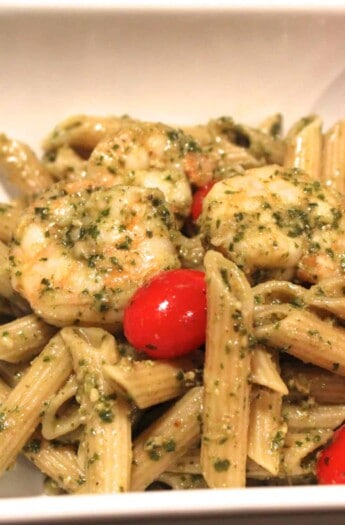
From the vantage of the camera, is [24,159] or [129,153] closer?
[129,153]

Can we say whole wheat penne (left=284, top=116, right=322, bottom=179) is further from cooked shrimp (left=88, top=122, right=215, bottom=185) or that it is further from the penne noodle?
the penne noodle

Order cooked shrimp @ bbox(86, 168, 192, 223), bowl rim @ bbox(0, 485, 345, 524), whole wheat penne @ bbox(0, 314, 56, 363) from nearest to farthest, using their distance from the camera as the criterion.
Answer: bowl rim @ bbox(0, 485, 345, 524) < whole wheat penne @ bbox(0, 314, 56, 363) < cooked shrimp @ bbox(86, 168, 192, 223)

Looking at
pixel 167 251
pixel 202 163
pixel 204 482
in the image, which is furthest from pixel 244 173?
pixel 204 482

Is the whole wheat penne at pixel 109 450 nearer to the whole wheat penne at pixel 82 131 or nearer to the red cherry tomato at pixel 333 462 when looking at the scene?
the red cherry tomato at pixel 333 462

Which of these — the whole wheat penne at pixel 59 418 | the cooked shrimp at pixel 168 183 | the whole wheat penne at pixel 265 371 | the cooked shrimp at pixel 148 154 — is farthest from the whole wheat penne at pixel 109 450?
the cooked shrimp at pixel 148 154

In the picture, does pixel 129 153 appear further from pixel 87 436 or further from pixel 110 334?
pixel 87 436

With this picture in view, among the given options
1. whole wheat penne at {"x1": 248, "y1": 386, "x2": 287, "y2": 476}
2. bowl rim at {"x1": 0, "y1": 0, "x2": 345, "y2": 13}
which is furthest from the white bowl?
whole wheat penne at {"x1": 248, "y1": 386, "x2": 287, "y2": 476}
